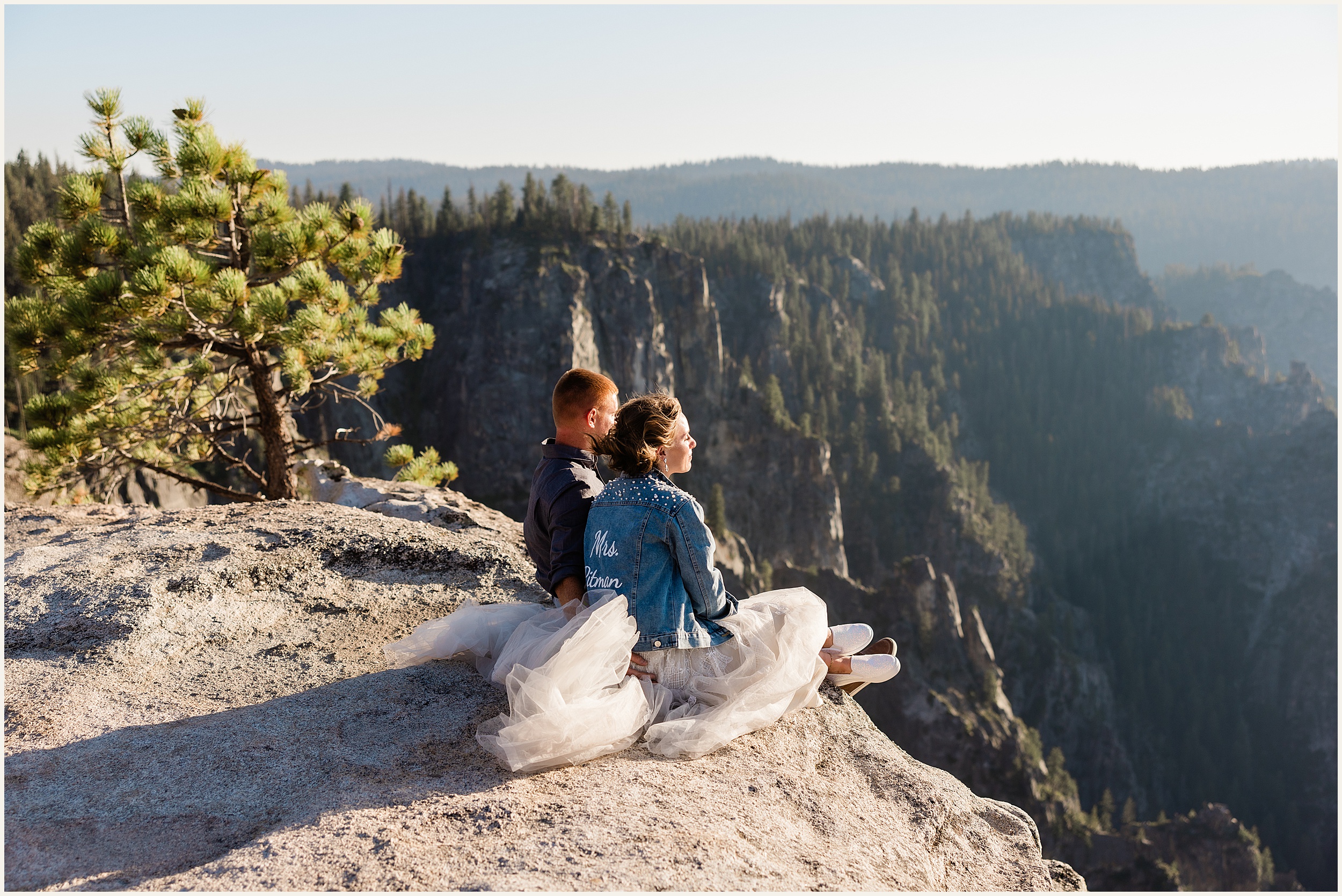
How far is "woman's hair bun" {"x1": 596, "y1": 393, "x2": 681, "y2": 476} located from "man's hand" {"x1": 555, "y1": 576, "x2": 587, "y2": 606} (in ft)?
2.25

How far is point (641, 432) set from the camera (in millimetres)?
3758

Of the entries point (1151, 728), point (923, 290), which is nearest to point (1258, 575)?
point (1151, 728)

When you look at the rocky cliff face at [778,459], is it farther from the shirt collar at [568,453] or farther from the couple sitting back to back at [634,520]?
the couple sitting back to back at [634,520]

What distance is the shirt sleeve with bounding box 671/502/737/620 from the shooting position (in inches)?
146

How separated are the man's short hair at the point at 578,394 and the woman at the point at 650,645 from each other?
0.25m

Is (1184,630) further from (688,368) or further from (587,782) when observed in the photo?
(587,782)

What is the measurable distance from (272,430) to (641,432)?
6579mm

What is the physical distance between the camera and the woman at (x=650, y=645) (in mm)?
3545

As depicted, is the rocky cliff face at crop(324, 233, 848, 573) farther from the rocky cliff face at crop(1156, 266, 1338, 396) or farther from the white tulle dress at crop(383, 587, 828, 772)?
the rocky cliff face at crop(1156, 266, 1338, 396)

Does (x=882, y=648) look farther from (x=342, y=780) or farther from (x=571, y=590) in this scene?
(x=342, y=780)

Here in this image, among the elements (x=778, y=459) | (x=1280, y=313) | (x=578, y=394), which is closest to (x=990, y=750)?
(x=778, y=459)

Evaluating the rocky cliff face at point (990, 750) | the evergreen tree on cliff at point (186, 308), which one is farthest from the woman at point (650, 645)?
the rocky cliff face at point (990, 750)

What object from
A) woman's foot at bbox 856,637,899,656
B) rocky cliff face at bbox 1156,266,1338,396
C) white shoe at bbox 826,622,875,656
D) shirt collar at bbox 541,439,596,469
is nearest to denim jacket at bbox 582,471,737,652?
shirt collar at bbox 541,439,596,469

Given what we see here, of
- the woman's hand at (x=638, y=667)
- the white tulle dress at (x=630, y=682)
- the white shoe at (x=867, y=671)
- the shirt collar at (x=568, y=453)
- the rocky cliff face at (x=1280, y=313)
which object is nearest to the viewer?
the white tulle dress at (x=630, y=682)
